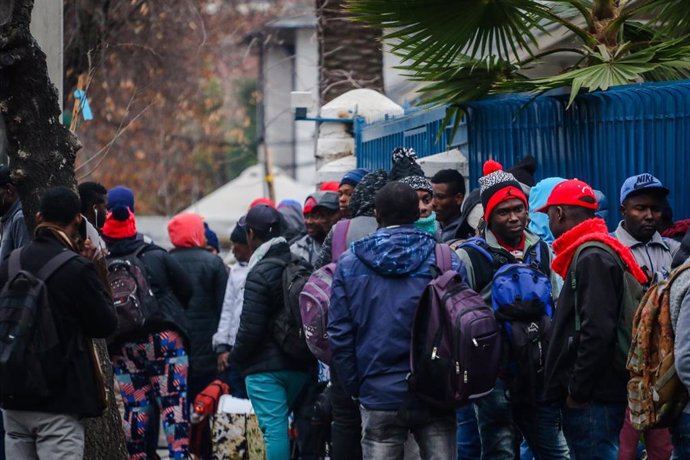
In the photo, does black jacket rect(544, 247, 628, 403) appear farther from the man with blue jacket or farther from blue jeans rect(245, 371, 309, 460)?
blue jeans rect(245, 371, 309, 460)

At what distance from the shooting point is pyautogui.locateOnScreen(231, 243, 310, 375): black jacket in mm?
8906

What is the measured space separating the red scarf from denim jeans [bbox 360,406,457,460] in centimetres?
97

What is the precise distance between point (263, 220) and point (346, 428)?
7.91 ft

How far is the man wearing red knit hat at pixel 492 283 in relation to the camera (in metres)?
6.95

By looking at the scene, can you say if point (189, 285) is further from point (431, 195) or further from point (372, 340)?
point (372, 340)

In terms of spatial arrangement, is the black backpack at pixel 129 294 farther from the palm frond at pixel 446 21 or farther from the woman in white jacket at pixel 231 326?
the palm frond at pixel 446 21

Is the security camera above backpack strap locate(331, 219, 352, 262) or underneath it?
above

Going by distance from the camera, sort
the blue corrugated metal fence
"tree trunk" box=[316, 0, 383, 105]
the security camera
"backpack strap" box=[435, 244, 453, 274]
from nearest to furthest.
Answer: "backpack strap" box=[435, 244, 453, 274] → the blue corrugated metal fence → the security camera → "tree trunk" box=[316, 0, 383, 105]

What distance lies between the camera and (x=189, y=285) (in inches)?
397

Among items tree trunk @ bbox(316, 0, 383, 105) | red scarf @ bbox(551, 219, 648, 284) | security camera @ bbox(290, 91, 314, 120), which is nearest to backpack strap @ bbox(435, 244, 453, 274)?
red scarf @ bbox(551, 219, 648, 284)

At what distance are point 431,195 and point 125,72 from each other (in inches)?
588

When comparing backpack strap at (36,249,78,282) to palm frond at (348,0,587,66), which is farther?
palm frond at (348,0,587,66)

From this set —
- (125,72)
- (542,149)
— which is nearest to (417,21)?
(542,149)

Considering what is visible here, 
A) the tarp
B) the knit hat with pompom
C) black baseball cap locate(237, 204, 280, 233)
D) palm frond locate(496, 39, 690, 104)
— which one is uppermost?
palm frond locate(496, 39, 690, 104)
